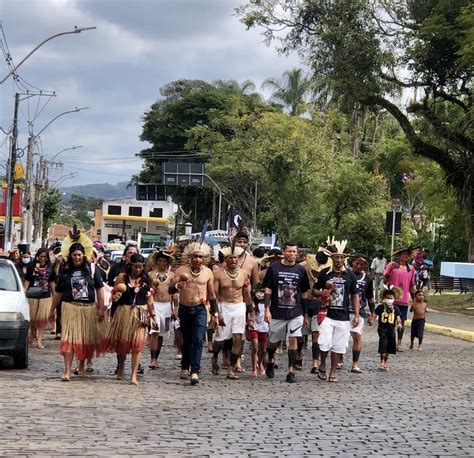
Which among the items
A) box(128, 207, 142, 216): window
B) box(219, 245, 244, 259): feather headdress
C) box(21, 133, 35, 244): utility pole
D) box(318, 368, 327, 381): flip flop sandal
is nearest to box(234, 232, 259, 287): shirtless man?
box(219, 245, 244, 259): feather headdress

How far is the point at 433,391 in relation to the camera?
12547 millimetres

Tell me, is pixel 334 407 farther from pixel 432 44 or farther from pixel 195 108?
pixel 195 108

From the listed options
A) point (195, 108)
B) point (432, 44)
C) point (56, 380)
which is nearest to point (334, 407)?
point (56, 380)

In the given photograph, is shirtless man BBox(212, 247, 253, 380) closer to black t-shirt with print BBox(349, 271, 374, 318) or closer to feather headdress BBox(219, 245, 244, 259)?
feather headdress BBox(219, 245, 244, 259)

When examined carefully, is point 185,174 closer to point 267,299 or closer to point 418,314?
point 418,314

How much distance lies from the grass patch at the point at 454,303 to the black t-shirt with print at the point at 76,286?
18.1 m

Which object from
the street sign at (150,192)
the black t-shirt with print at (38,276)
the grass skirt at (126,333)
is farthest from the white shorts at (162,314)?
the street sign at (150,192)

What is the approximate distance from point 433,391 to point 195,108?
66.8 m

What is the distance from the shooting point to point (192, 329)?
514 inches

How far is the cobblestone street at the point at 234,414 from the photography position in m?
8.45

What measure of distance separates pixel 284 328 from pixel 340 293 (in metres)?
0.92

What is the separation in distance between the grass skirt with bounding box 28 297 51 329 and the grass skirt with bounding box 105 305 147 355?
4.38m

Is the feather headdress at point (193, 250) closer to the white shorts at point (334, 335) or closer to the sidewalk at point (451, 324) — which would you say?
the white shorts at point (334, 335)

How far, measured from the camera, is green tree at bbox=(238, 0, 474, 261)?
3084 centimetres
